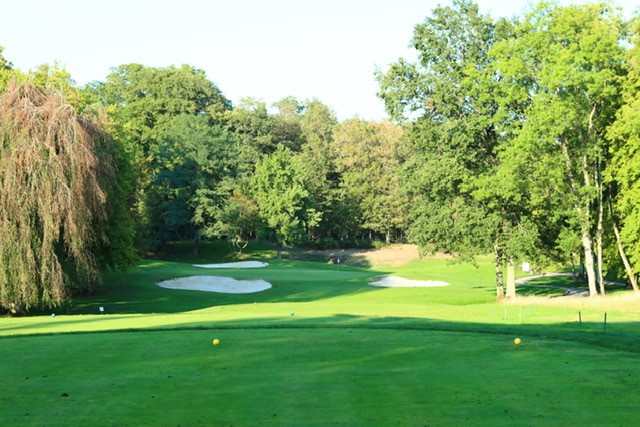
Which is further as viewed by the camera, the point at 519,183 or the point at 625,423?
the point at 519,183

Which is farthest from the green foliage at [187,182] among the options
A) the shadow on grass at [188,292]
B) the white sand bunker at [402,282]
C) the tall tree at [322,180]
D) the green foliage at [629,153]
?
the green foliage at [629,153]

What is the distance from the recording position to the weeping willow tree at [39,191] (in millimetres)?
29844

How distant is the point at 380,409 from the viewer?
8875mm

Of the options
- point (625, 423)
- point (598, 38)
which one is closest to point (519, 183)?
point (598, 38)

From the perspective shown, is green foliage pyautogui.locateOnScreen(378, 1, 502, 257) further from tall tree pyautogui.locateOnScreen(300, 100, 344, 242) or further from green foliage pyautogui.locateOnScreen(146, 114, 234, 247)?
tall tree pyautogui.locateOnScreen(300, 100, 344, 242)

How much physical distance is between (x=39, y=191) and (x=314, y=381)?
74.6 feet

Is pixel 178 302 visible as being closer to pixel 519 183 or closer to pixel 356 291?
pixel 356 291

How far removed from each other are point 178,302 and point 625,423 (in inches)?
1338

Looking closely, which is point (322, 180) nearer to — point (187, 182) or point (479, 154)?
point (187, 182)

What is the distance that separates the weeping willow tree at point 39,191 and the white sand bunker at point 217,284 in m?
14.4

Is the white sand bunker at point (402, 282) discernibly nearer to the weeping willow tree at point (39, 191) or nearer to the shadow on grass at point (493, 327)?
the weeping willow tree at point (39, 191)

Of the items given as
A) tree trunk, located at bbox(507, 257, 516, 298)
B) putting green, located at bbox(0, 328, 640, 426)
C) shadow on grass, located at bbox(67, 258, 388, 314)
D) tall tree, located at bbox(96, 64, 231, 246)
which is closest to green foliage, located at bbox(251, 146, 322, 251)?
tall tree, located at bbox(96, 64, 231, 246)

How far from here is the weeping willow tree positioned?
97.9 ft

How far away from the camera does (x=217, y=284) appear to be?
46656 millimetres
